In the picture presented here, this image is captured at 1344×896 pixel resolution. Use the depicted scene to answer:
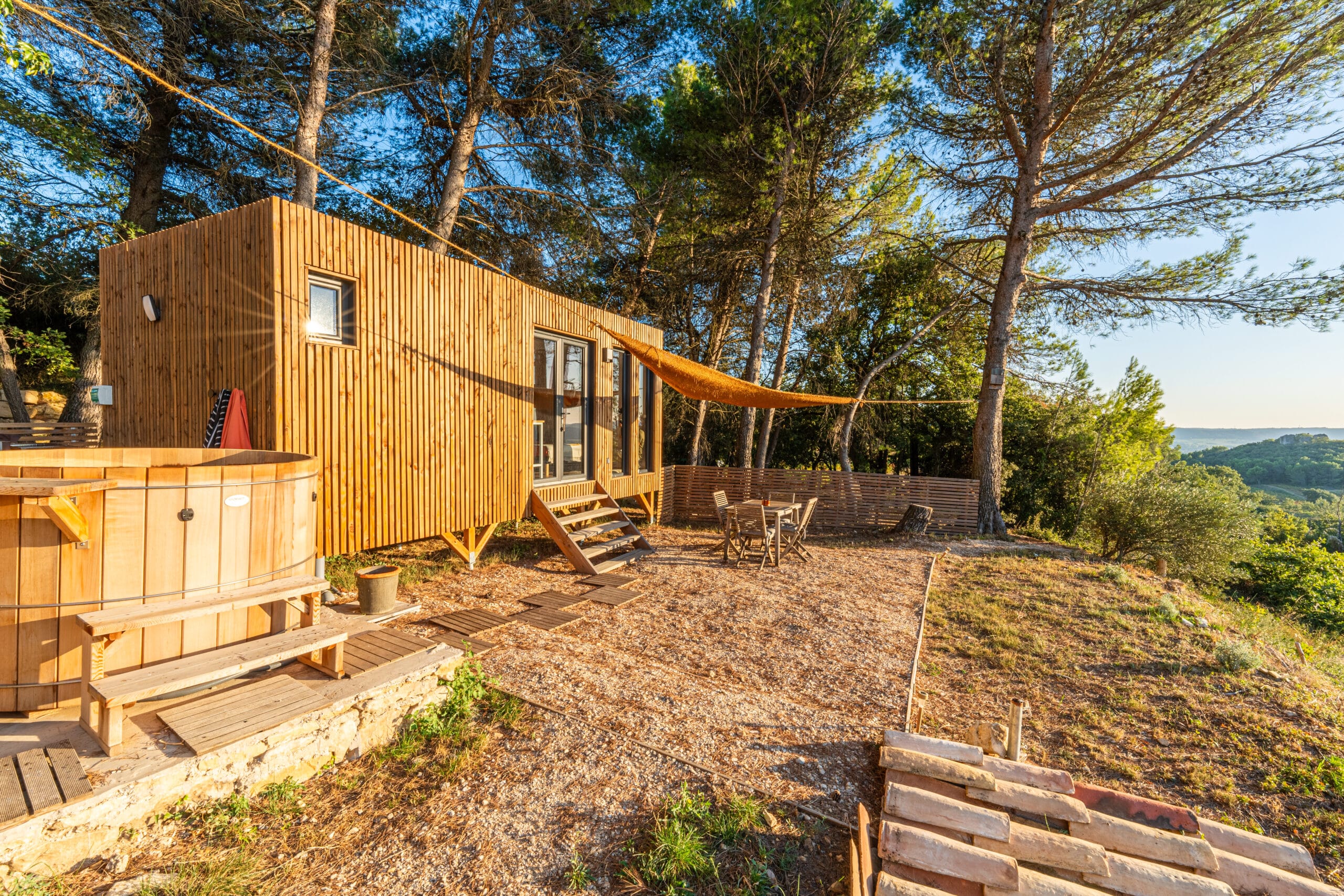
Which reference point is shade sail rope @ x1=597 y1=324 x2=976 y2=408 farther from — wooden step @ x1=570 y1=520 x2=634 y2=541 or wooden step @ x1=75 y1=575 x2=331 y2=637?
wooden step @ x1=75 y1=575 x2=331 y2=637

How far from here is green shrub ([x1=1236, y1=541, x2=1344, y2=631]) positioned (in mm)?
8648

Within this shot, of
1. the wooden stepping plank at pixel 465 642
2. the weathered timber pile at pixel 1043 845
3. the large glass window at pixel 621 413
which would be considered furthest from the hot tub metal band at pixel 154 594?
the large glass window at pixel 621 413

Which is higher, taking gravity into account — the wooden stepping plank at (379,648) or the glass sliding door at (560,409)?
the glass sliding door at (560,409)

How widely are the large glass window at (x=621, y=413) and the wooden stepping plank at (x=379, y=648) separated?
4.78m

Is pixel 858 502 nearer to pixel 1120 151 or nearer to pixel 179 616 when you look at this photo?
pixel 1120 151

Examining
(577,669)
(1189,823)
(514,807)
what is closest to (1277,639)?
(1189,823)

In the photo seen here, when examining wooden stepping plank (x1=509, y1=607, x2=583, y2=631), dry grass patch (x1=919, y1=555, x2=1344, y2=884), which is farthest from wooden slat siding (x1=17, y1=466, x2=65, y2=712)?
dry grass patch (x1=919, y1=555, x2=1344, y2=884)

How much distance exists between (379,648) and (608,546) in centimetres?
357

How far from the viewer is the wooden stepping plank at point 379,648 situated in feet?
8.77

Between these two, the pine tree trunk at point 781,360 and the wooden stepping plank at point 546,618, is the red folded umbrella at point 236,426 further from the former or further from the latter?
the pine tree trunk at point 781,360

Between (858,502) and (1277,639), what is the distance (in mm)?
4833

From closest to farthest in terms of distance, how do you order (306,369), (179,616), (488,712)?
(179,616)
(488,712)
(306,369)

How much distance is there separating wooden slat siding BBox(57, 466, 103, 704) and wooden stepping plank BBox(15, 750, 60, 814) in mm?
395

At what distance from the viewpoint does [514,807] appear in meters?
2.17
